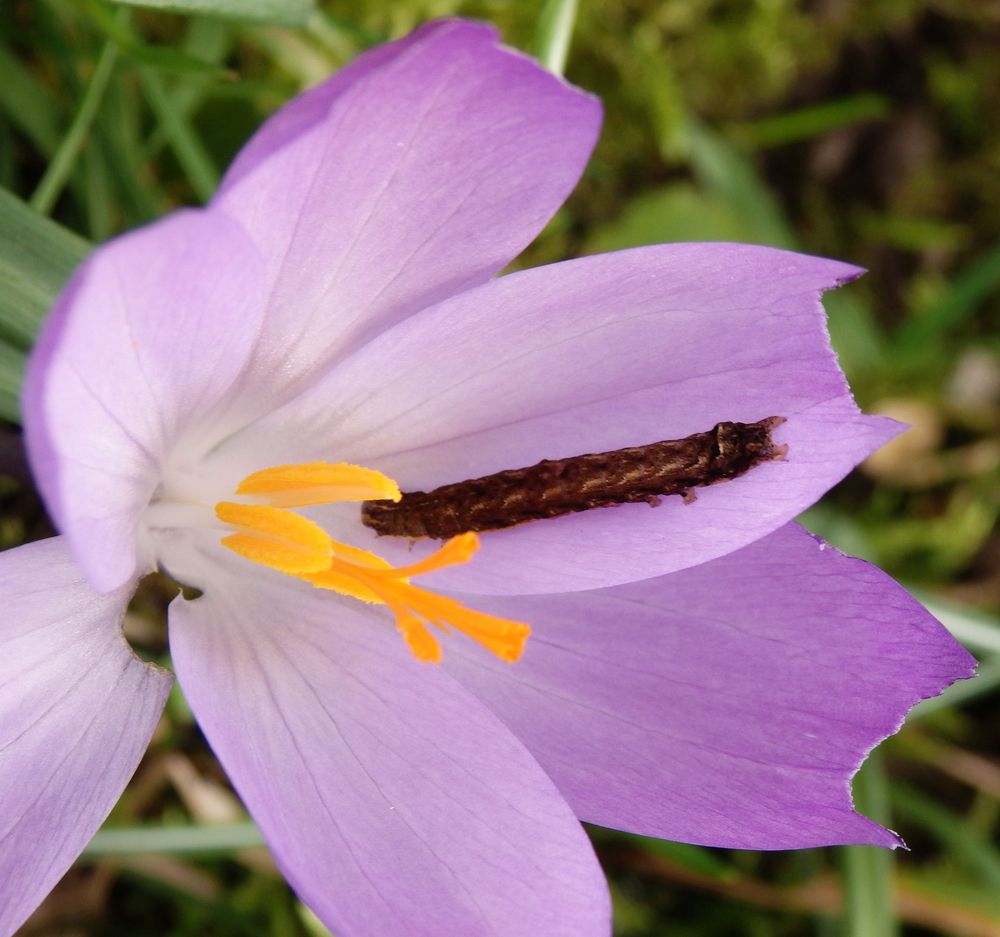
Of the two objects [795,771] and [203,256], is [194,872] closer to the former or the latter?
[795,771]

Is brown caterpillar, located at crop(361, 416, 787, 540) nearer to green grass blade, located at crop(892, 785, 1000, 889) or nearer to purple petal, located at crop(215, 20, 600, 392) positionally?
purple petal, located at crop(215, 20, 600, 392)

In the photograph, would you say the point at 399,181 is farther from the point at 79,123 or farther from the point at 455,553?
the point at 79,123

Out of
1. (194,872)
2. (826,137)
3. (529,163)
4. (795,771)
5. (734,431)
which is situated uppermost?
(826,137)

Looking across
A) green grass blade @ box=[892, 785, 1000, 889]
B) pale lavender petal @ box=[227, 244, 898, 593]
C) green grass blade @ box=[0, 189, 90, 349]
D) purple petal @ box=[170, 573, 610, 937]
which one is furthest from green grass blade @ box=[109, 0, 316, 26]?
green grass blade @ box=[892, 785, 1000, 889]

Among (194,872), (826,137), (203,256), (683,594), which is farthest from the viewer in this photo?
(826,137)

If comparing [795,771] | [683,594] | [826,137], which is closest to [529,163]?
[683,594]

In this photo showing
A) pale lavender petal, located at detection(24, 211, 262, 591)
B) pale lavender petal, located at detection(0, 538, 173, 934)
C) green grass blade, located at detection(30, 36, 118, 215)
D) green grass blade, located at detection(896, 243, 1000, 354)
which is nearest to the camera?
pale lavender petal, located at detection(24, 211, 262, 591)
